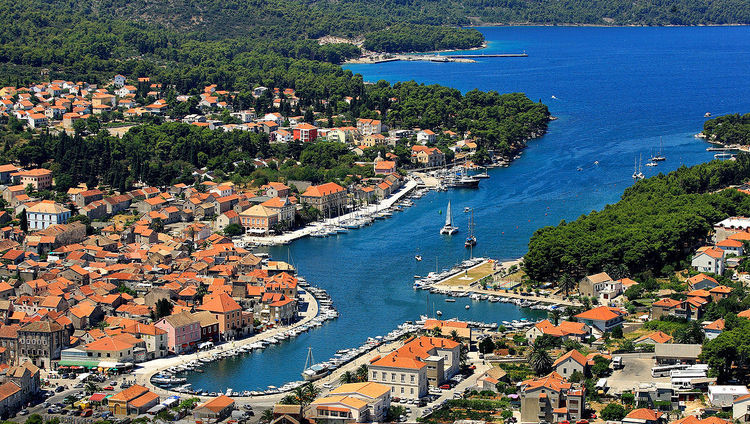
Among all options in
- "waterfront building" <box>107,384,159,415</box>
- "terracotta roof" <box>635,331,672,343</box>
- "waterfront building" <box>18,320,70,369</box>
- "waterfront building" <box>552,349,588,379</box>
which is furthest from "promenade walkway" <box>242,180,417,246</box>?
"waterfront building" <box>552,349,588,379</box>

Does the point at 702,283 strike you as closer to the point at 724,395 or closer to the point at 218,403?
the point at 724,395

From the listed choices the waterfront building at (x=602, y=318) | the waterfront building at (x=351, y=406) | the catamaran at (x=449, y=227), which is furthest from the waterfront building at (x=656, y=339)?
the catamaran at (x=449, y=227)

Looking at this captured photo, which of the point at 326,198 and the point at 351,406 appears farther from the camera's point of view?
the point at 326,198

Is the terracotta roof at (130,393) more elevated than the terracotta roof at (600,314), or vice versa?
the terracotta roof at (600,314)

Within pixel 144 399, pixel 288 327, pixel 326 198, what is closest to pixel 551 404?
pixel 144 399

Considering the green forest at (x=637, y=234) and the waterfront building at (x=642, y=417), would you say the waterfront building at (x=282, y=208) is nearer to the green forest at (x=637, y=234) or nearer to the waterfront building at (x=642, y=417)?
the green forest at (x=637, y=234)

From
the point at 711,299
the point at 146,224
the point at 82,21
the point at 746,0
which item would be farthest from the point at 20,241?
the point at 746,0
